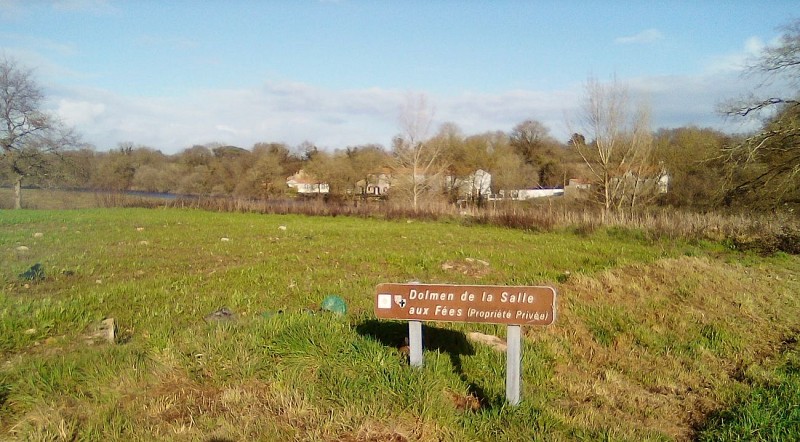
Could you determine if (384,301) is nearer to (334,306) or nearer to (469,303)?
(469,303)

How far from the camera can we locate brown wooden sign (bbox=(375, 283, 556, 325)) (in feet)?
11.5

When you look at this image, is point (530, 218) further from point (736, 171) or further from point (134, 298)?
point (134, 298)

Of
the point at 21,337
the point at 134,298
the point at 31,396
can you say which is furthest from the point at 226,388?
the point at 134,298

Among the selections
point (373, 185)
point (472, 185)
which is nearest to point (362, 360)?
point (472, 185)

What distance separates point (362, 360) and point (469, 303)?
999 mm

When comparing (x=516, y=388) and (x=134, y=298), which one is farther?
(x=134, y=298)

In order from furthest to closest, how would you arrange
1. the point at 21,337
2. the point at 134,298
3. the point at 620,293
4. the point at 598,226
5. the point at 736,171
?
the point at 736,171
the point at 598,226
the point at 620,293
the point at 134,298
the point at 21,337

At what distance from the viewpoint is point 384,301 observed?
12.7ft

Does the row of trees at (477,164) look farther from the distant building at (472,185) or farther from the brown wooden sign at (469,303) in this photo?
the brown wooden sign at (469,303)

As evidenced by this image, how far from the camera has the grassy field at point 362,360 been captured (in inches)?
130

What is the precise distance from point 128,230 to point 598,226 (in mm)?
16865

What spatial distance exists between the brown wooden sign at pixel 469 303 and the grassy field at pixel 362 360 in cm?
46

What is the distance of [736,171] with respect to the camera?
2503 centimetres

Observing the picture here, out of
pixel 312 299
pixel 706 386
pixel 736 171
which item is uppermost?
pixel 736 171
